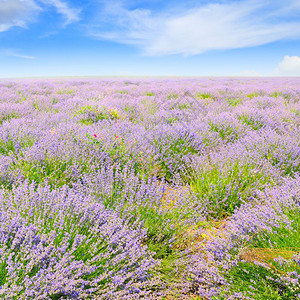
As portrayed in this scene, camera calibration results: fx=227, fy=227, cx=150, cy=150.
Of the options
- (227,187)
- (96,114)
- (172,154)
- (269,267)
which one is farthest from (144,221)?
(96,114)

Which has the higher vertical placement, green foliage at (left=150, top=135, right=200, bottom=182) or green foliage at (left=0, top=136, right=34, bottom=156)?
green foliage at (left=0, top=136, right=34, bottom=156)

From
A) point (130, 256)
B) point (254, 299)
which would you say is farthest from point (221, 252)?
point (130, 256)

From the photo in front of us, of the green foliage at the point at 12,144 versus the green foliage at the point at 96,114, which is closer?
the green foliage at the point at 12,144

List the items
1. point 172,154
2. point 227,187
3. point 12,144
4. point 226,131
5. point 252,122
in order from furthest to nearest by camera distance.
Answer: point 252,122 → point 226,131 → point 172,154 → point 12,144 → point 227,187

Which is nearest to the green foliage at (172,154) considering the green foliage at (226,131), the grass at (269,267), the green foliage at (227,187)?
the green foliage at (227,187)

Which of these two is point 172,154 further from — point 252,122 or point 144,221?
point 252,122

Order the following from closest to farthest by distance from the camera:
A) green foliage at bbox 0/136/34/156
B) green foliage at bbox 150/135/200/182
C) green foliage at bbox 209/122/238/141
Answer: green foliage at bbox 0/136/34/156 → green foliage at bbox 150/135/200/182 → green foliage at bbox 209/122/238/141

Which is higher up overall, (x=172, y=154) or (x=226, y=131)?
(x=226, y=131)

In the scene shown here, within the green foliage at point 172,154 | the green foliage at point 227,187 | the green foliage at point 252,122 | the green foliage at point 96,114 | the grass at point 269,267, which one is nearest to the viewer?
the grass at point 269,267

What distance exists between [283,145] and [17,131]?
4.16m

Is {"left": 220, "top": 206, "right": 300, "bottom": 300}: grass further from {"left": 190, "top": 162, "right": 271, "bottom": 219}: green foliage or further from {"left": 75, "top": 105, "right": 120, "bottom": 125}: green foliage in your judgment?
Result: {"left": 75, "top": 105, "right": 120, "bottom": 125}: green foliage

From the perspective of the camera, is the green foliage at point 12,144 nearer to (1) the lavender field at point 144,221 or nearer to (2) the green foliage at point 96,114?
(1) the lavender field at point 144,221

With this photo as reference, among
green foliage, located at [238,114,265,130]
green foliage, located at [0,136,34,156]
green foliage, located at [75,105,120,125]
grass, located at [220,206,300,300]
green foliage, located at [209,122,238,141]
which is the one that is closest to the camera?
grass, located at [220,206,300,300]

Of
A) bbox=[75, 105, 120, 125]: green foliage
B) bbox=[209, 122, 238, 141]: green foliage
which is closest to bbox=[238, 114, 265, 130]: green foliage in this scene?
bbox=[209, 122, 238, 141]: green foliage
